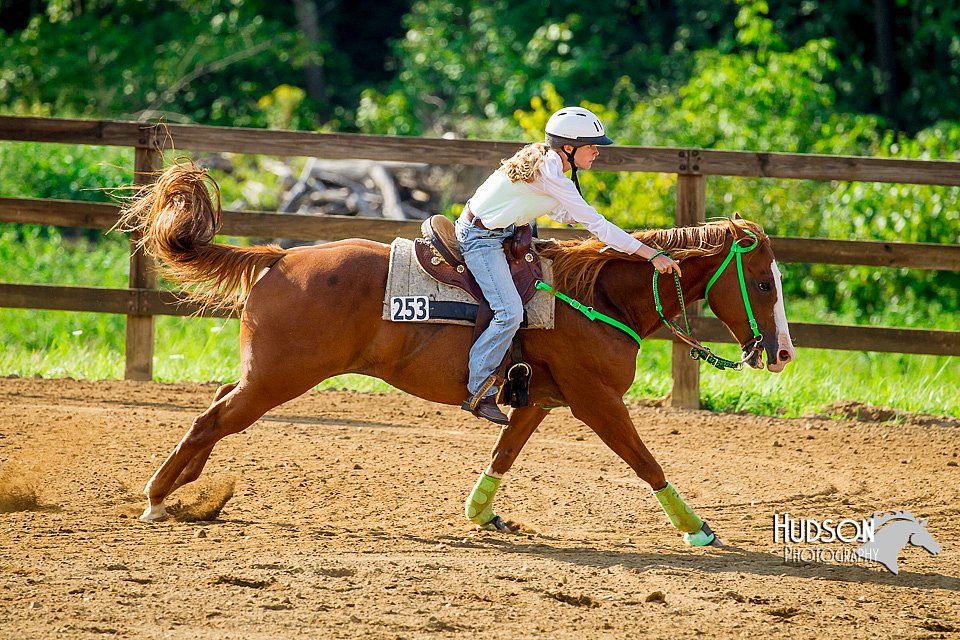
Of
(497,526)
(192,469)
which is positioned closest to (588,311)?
(497,526)

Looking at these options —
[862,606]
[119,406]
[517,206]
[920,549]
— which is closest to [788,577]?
[862,606]

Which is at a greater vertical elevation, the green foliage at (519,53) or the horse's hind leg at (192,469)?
the green foliage at (519,53)

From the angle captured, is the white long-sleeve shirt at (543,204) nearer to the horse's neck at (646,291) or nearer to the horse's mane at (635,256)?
the horse's mane at (635,256)

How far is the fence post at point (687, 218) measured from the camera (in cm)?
913

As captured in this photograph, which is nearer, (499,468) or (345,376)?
(499,468)

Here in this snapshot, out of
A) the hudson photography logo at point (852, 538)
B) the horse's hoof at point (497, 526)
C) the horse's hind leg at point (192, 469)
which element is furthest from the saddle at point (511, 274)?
the hudson photography logo at point (852, 538)

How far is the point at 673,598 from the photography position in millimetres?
5051

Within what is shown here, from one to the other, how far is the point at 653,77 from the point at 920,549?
56.7 ft

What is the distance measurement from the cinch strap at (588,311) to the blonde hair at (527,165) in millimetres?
587

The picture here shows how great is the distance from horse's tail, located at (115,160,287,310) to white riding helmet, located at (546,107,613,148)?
5.23 ft

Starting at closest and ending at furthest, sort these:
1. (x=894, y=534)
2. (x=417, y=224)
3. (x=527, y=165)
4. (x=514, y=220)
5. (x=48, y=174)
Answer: (x=527, y=165)
(x=514, y=220)
(x=894, y=534)
(x=417, y=224)
(x=48, y=174)

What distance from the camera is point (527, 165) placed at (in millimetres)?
5863

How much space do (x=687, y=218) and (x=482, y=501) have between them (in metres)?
3.81

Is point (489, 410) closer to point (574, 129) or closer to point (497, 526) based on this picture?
point (497, 526)
